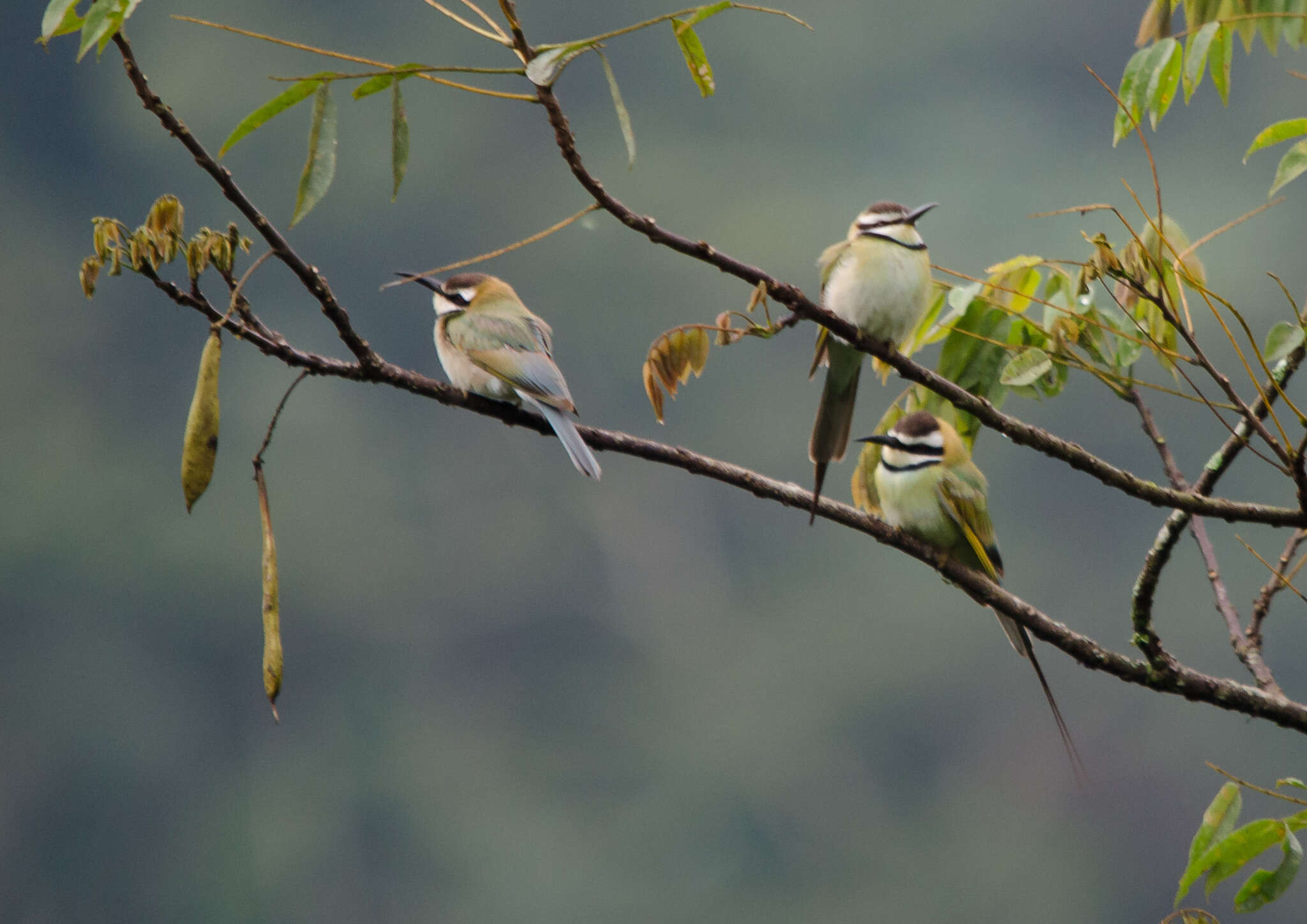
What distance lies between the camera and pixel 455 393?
129cm

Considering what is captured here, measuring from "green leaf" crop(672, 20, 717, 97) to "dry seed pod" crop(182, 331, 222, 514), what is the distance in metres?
0.50

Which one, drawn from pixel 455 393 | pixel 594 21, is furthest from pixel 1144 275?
pixel 594 21

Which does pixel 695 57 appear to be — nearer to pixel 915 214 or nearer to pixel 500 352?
pixel 500 352

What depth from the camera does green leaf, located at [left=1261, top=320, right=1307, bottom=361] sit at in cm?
135

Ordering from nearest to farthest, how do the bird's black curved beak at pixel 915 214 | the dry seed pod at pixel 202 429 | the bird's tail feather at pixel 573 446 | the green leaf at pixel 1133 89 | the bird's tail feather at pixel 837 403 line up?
1. the dry seed pod at pixel 202 429
2. the green leaf at pixel 1133 89
3. the bird's tail feather at pixel 573 446
4. the bird's tail feather at pixel 837 403
5. the bird's black curved beak at pixel 915 214

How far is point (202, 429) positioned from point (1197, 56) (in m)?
1.13

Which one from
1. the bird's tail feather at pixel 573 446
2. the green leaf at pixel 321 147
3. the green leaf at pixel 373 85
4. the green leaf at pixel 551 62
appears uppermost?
the green leaf at pixel 551 62

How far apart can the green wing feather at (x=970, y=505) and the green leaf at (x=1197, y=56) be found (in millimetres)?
927

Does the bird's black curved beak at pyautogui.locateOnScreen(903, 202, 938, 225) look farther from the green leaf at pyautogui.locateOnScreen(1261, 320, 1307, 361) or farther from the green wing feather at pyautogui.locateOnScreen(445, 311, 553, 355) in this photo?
the green leaf at pyautogui.locateOnScreen(1261, 320, 1307, 361)

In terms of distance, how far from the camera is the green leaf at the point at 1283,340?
4.43 ft

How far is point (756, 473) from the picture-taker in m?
1.39

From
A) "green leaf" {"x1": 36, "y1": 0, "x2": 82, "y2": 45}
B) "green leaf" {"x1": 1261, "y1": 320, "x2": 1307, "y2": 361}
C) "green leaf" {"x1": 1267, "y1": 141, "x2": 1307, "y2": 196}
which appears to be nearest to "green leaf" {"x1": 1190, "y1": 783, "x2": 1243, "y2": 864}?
"green leaf" {"x1": 1261, "y1": 320, "x2": 1307, "y2": 361}

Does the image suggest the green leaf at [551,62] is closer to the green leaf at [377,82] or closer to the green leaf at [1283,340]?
the green leaf at [377,82]

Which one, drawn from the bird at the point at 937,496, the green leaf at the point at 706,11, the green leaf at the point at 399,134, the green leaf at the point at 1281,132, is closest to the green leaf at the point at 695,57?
the green leaf at the point at 706,11
